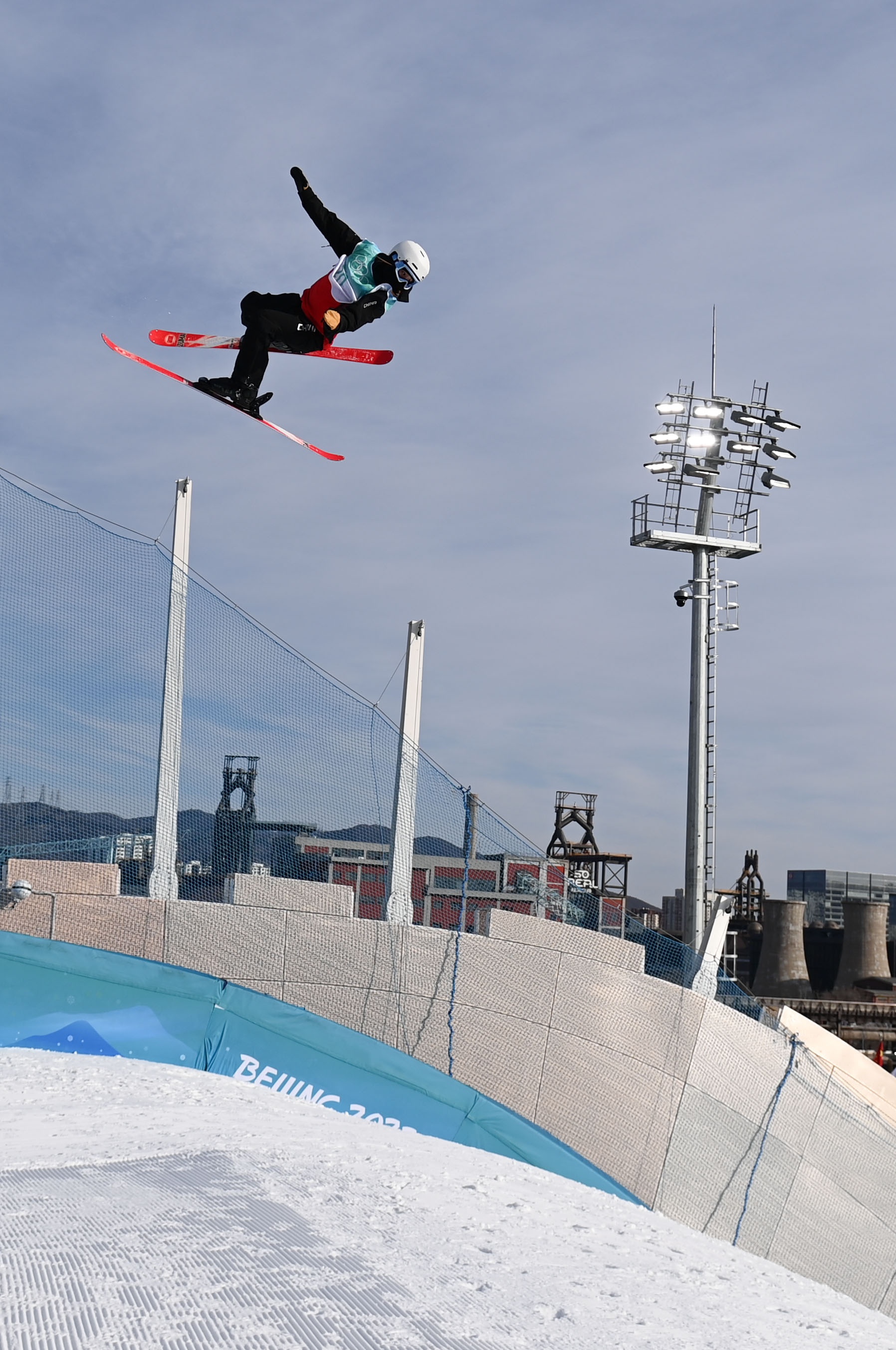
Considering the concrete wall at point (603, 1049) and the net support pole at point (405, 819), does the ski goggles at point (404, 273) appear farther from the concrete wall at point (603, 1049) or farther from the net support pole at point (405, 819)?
the concrete wall at point (603, 1049)

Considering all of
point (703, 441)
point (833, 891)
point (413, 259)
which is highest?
A: point (703, 441)

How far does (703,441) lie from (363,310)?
55.2 ft

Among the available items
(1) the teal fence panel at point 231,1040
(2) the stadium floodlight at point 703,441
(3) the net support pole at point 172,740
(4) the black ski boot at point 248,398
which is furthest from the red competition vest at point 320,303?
(2) the stadium floodlight at point 703,441

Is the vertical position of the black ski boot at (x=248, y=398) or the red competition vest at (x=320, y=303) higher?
the red competition vest at (x=320, y=303)

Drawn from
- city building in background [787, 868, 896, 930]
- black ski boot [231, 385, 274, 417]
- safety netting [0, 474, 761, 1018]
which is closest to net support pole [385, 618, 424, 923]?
safety netting [0, 474, 761, 1018]

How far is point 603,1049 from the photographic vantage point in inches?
480

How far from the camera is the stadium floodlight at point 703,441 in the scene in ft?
79.2

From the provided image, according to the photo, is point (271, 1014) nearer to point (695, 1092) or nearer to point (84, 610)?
point (84, 610)

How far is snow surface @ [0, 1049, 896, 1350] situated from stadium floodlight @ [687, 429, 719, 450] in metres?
20.3

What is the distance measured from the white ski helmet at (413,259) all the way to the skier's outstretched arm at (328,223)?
0.32 meters

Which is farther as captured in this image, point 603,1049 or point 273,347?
point 603,1049

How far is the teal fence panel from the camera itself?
Answer: 7.75 metres

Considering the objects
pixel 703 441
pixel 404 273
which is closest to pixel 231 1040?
pixel 404 273

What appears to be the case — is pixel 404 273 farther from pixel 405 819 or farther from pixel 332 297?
pixel 405 819
